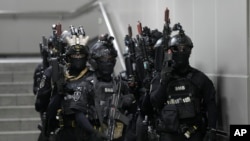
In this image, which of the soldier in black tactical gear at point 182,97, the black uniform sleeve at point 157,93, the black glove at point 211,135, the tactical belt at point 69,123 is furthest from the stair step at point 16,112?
the black glove at point 211,135

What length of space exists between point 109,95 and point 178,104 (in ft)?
2.91

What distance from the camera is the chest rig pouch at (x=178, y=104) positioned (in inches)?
233

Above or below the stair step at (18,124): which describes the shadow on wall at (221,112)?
above

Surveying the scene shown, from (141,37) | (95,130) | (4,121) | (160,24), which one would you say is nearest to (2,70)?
(4,121)

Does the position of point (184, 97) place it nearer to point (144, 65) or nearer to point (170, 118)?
point (170, 118)

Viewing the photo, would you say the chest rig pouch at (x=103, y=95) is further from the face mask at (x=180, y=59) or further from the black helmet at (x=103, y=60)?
the face mask at (x=180, y=59)

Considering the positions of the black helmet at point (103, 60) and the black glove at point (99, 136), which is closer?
the black glove at point (99, 136)

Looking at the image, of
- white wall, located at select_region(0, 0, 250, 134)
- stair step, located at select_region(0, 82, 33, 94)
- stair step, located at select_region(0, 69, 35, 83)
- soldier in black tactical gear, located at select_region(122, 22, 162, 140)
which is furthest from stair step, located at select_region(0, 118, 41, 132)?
soldier in black tactical gear, located at select_region(122, 22, 162, 140)

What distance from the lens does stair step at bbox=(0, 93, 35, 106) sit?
10.6 meters

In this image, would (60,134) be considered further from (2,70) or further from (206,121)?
(2,70)

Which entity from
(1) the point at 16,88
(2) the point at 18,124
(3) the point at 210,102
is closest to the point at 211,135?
(3) the point at 210,102

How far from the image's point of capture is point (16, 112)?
1032 centimetres

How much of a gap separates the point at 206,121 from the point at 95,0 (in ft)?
25.6

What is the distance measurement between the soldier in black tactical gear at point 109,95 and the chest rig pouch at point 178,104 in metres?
0.55
